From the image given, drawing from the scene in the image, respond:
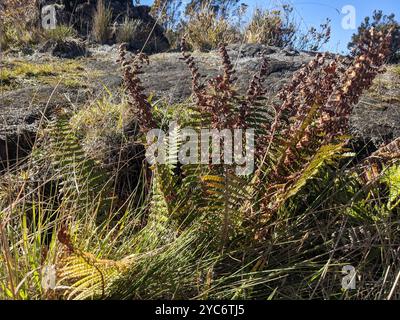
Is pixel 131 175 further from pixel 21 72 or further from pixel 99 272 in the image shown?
pixel 21 72

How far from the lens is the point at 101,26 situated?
6844mm

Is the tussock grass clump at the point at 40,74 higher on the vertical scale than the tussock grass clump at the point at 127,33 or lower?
lower

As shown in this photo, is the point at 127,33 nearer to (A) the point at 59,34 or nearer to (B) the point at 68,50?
(A) the point at 59,34

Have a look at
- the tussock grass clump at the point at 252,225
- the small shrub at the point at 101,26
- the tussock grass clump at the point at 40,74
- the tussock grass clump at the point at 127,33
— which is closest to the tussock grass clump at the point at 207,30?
the tussock grass clump at the point at 127,33

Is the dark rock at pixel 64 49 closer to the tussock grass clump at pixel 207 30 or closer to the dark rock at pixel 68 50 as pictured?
the dark rock at pixel 68 50

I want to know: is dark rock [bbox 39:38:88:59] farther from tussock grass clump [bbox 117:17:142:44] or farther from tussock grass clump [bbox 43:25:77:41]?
tussock grass clump [bbox 117:17:142:44]

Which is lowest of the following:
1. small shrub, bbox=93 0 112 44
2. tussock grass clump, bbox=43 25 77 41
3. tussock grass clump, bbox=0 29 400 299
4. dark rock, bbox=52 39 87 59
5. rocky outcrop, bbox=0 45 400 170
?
tussock grass clump, bbox=0 29 400 299

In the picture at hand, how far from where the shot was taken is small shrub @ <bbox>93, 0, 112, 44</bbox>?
6.75 meters

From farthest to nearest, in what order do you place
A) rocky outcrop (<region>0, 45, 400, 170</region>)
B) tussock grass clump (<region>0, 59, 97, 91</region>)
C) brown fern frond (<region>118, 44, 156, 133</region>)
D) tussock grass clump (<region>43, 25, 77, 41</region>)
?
tussock grass clump (<region>43, 25, 77, 41</region>) < tussock grass clump (<region>0, 59, 97, 91</region>) < rocky outcrop (<region>0, 45, 400, 170</region>) < brown fern frond (<region>118, 44, 156, 133</region>)

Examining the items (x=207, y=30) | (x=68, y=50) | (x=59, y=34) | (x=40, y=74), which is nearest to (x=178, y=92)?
(x=40, y=74)

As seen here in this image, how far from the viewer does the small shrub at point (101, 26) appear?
6750 mm

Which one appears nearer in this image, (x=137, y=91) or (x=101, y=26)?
(x=137, y=91)

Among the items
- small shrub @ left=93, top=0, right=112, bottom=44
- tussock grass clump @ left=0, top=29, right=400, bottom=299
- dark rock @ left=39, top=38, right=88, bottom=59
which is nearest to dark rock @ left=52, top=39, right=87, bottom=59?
dark rock @ left=39, top=38, right=88, bottom=59
